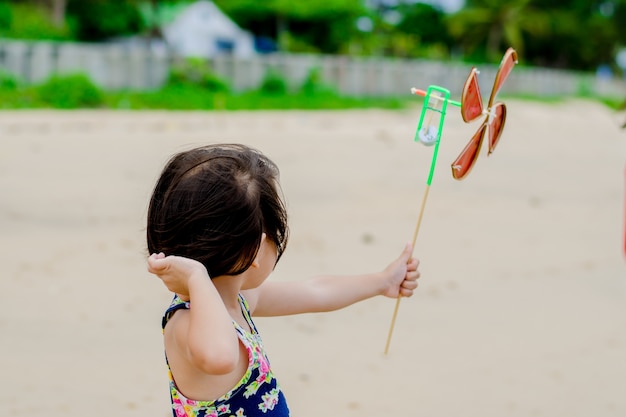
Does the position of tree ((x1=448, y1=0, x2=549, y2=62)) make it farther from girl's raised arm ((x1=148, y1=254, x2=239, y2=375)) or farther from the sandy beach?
girl's raised arm ((x1=148, y1=254, x2=239, y2=375))

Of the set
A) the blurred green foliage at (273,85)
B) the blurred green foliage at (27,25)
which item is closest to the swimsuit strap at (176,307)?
the blurred green foliage at (273,85)

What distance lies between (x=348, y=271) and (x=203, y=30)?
21924mm

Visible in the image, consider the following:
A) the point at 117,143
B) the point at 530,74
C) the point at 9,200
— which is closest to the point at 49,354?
the point at 9,200

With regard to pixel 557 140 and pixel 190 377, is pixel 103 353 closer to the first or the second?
pixel 190 377

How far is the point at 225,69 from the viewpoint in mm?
12836

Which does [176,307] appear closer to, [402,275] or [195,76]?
[402,275]

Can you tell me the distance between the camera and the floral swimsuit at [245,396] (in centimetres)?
142

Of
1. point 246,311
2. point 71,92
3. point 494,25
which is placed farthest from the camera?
point 494,25

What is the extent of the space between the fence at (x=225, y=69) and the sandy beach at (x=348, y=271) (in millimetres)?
2541

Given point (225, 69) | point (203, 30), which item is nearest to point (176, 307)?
point (225, 69)

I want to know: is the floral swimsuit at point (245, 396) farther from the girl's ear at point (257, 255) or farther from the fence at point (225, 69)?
the fence at point (225, 69)

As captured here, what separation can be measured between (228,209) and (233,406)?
1.08ft

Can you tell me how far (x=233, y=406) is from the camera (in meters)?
1.44

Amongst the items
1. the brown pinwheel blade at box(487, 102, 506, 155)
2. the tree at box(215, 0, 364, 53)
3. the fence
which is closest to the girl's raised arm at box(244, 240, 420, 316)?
the brown pinwheel blade at box(487, 102, 506, 155)
